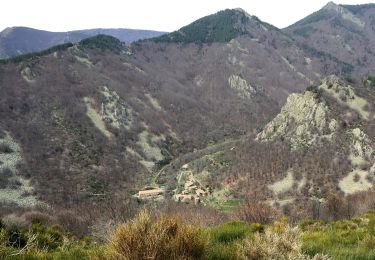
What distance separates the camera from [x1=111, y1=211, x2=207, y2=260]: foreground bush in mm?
7188

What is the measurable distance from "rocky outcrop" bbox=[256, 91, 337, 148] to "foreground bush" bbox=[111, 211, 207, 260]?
136 m

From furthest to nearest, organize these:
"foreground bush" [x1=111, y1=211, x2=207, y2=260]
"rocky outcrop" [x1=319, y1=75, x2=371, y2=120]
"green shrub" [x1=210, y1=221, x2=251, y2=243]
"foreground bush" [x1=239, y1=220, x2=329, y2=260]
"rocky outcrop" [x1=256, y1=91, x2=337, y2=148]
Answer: "rocky outcrop" [x1=319, y1=75, x2=371, y2=120] < "rocky outcrop" [x1=256, y1=91, x2=337, y2=148] < "green shrub" [x1=210, y1=221, x2=251, y2=243] < "foreground bush" [x1=239, y1=220, x2=329, y2=260] < "foreground bush" [x1=111, y1=211, x2=207, y2=260]

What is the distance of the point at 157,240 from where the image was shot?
23.9 ft

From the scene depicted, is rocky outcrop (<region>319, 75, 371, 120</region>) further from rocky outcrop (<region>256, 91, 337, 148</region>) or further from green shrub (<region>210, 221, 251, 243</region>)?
green shrub (<region>210, 221, 251, 243</region>)

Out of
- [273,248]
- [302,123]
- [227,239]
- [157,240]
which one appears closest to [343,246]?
[227,239]

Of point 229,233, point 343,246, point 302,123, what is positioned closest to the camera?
point 343,246

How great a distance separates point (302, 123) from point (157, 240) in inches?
5647

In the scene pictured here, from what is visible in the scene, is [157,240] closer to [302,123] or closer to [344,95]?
[302,123]

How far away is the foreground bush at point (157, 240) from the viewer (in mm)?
7188

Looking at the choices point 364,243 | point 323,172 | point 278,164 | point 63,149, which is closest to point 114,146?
point 63,149

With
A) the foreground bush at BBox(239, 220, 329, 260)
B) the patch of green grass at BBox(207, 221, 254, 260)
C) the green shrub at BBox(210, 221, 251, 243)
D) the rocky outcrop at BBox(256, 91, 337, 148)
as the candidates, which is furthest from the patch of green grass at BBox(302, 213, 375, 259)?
the rocky outcrop at BBox(256, 91, 337, 148)

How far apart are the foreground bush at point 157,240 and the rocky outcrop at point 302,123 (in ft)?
446

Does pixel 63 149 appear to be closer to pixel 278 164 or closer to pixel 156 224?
pixel 278 164

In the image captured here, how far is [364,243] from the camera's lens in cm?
1102
